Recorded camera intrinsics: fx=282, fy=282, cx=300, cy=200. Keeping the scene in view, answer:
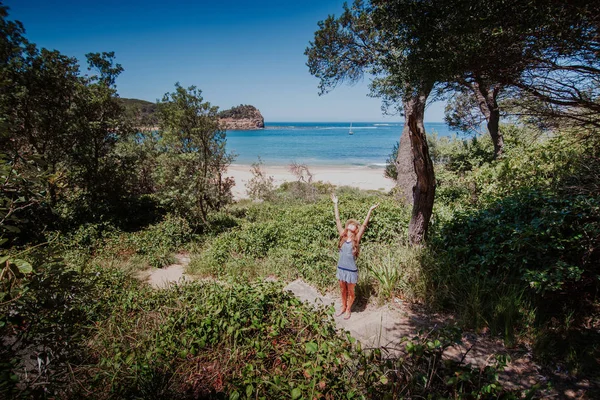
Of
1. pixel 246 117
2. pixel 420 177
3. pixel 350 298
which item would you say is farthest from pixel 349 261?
pixel 246 117

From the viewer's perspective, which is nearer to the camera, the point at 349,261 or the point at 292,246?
the point at 349,261

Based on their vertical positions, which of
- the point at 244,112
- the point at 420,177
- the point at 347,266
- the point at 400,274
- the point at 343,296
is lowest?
the point at 343,296

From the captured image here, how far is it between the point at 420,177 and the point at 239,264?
16.1 ft

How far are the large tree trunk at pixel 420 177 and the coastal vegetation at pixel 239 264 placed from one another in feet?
0.23

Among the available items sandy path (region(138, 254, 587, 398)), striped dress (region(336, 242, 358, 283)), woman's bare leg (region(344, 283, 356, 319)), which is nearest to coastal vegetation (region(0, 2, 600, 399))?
sandy path (region(138, 254, 587, 398))

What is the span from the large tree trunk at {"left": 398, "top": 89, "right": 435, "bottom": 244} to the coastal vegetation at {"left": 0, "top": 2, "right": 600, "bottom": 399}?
69mm

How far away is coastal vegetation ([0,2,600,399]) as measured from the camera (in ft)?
8.44

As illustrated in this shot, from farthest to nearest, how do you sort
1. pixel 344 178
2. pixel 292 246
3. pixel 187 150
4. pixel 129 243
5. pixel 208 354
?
pixel 344 178 < pixel 187 150 < pixel 129 243 < pixel 292 246 < pixel 208 354

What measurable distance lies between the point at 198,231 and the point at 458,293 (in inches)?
355

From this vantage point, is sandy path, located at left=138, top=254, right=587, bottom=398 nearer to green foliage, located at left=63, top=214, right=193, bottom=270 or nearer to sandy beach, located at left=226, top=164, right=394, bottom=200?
green foliage, located at left=63, top=214, right=193, bottom=270

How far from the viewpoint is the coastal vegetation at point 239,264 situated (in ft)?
8.44

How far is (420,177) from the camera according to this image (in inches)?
251

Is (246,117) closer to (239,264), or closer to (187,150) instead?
(187,150)

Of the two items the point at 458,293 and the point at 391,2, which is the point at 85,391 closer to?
the point at 458,293
